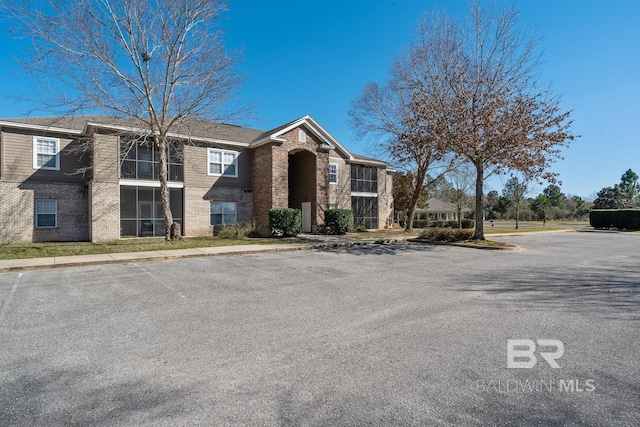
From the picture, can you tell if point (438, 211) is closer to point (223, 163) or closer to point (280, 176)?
point (280, 176)

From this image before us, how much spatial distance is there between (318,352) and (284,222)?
1547cm

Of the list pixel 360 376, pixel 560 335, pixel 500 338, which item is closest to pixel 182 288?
pixel 360 376

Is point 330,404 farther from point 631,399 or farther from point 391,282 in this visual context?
point 391,282

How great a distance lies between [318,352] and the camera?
3.79 m

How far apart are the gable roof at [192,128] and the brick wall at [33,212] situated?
9.90 ft

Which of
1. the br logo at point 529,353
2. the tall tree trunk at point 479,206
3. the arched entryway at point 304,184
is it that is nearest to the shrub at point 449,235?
the tall tree trunk at point 479,206

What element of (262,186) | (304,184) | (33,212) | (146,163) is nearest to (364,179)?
(304,184)

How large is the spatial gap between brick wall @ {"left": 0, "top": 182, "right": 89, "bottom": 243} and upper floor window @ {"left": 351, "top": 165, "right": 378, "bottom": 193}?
59.5 feet

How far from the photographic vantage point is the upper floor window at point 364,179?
2712 cm

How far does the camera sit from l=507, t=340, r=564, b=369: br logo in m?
3.44

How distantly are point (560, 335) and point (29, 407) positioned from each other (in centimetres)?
569

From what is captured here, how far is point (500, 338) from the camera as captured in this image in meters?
4.15

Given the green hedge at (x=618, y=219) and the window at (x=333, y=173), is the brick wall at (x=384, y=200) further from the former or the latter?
the green hedge at (x=618, y=219)

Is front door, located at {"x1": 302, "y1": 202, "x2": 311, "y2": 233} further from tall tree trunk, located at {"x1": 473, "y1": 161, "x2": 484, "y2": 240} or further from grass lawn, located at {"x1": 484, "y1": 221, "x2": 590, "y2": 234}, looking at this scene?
grass lawn, located at {"x1": 484, "y1": 221, "x2": 590, "y2": 234}
